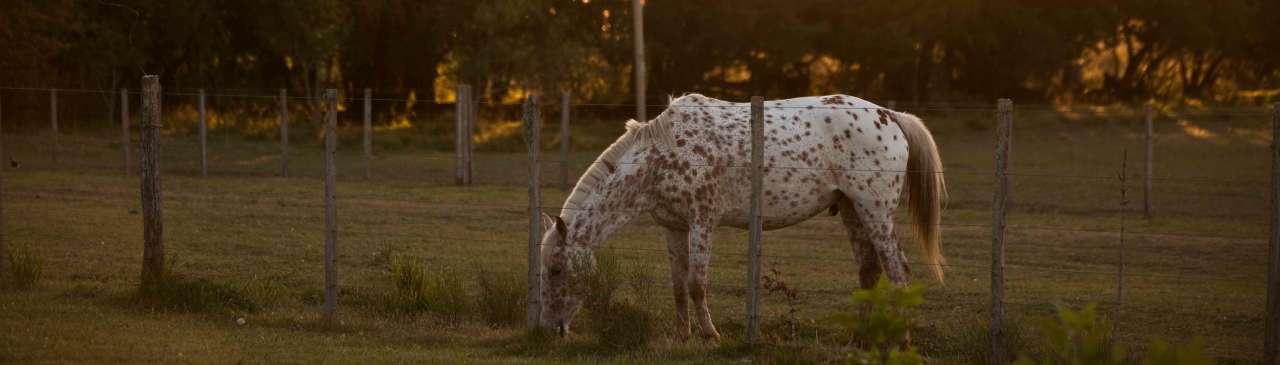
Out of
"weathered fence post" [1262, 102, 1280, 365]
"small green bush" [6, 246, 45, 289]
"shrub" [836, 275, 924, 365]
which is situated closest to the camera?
"shrub" [836, 275, 924, 365]

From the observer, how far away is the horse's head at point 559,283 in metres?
8.02

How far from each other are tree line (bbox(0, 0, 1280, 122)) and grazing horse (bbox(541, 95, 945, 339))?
2202cm

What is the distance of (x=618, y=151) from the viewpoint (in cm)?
848

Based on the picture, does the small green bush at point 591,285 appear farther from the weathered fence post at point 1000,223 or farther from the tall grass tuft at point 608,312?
the weathered fence post at point 1000,223

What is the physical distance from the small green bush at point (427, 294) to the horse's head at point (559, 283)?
859 mm

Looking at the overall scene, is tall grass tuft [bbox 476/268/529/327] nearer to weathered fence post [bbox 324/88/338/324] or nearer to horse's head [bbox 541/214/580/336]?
horse's head [bbox 541/214/580/336]

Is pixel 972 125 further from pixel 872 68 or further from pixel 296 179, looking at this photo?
pixel 296 179

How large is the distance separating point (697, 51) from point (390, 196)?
17.5m

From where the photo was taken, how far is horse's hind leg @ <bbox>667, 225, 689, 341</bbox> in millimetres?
8289

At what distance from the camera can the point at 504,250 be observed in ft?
41.7

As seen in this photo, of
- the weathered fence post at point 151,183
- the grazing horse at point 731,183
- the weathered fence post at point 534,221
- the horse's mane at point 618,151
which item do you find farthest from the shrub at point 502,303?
the weathered fence post at point 151,183

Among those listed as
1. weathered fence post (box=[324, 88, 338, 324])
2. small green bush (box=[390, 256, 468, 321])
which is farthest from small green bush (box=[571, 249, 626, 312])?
weathered fence post (box=[324, 88, 338, 324])

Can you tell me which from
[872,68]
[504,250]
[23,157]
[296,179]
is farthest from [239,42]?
[504,250]

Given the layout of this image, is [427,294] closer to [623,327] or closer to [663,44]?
[623,327]
